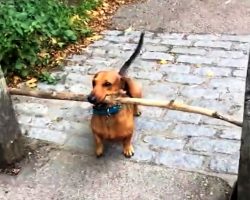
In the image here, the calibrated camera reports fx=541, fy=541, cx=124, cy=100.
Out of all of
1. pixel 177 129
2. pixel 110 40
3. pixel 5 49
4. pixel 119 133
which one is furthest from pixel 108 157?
pixel 110 40

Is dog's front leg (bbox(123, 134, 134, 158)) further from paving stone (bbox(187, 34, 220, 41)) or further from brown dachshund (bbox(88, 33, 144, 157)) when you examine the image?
paving stone (bbox(187, 34, 220, 41))

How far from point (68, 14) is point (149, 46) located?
38.6 inches

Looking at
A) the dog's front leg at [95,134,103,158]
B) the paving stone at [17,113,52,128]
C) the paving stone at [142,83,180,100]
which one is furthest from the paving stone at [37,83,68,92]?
the dog's front leg at [95,134,103,158]

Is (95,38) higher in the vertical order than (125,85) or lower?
lower

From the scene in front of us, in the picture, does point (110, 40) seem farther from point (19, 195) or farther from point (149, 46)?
point (19, 195)

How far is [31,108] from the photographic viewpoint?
4.28 meters

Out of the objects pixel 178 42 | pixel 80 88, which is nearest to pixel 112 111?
pixel 80 88

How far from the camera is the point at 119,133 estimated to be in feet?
11.3

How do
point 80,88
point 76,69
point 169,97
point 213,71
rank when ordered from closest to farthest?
point 169,97 < point 80,88 < point 213,71 < point 76,69

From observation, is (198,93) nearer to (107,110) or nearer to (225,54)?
(225,54)

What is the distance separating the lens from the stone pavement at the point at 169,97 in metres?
3.63

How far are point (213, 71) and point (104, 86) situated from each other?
1647 millimetres

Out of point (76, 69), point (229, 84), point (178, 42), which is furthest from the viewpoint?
point (178, 42)

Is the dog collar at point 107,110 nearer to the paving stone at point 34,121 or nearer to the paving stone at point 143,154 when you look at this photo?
the paving stone at point 143,154
